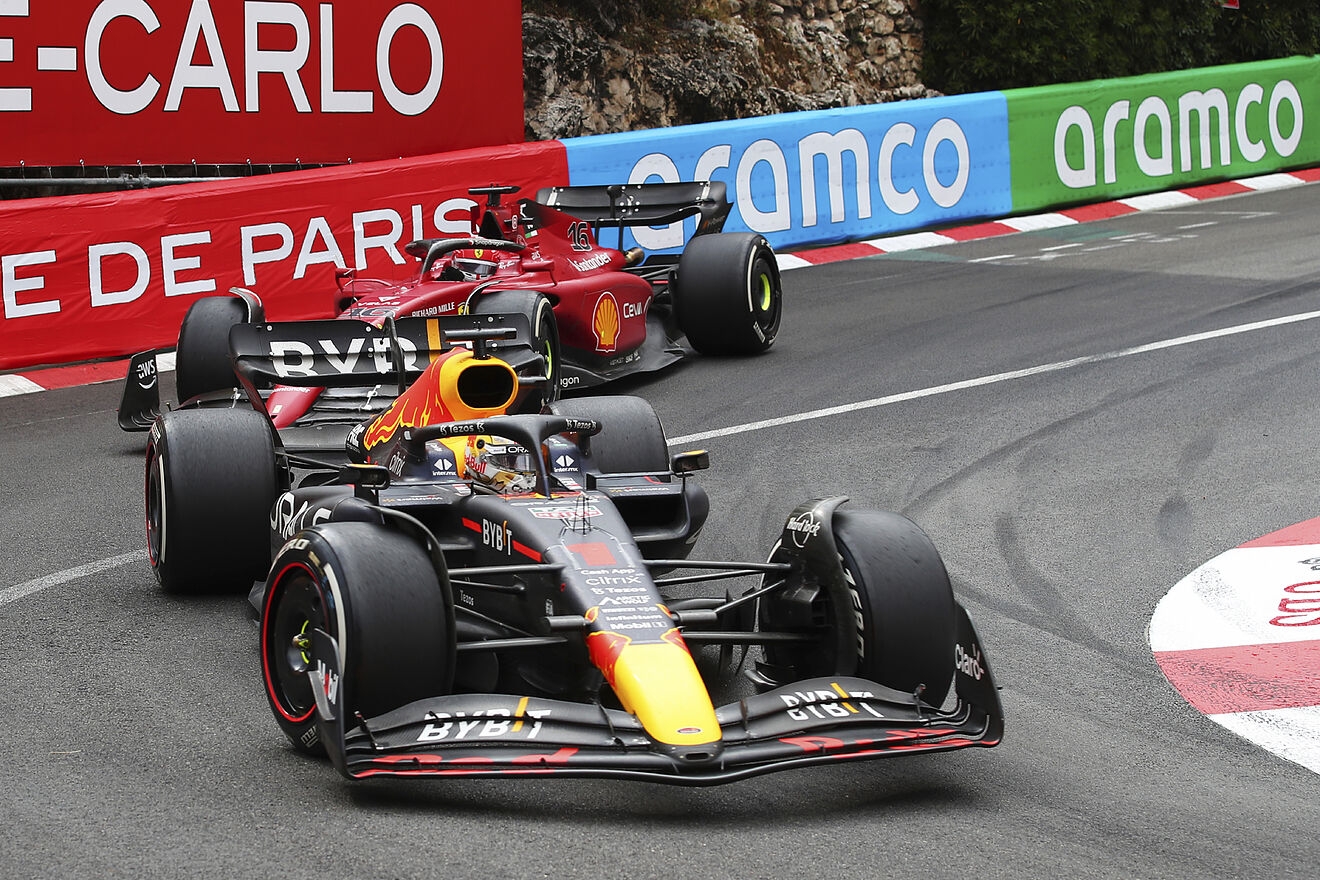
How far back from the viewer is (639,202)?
40.8 feet

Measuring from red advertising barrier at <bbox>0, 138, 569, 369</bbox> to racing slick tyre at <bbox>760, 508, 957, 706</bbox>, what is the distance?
8460 mm

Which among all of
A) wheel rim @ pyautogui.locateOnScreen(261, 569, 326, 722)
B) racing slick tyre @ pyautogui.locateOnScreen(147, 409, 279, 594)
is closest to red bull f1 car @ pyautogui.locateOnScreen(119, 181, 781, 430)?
racing slick tyre @ pyautogui.locateOnScreen(147, 409, 279, 594)

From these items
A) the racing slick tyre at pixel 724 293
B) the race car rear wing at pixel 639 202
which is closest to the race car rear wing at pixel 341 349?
the racing slick tyre at pixel 724 293

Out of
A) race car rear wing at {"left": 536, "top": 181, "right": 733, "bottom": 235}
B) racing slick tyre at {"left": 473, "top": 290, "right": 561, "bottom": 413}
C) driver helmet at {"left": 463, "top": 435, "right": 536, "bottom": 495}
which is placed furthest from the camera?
race car rear wing at {"left": 536, "top": 181, "right": 733, "bottom": 235}

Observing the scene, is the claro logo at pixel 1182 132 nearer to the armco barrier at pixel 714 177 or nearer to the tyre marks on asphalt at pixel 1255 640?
the armco barrier at pixel 714 177

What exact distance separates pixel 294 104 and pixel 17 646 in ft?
30.1

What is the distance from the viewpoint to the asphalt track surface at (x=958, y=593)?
4422 mm

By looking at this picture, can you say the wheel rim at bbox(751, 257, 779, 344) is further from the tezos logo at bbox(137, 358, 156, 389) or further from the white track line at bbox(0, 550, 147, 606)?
the white track line at bbox(0, 550, 147, 606)

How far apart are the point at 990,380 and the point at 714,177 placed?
546cm

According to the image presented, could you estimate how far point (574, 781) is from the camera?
4828mm

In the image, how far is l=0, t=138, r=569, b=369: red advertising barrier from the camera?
39.4 feet

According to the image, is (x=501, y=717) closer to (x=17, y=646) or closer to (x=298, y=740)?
(x=298, y=740)

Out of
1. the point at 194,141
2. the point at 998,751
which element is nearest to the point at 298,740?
the point at 998,751

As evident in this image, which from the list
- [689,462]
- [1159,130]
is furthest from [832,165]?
[689,462]
